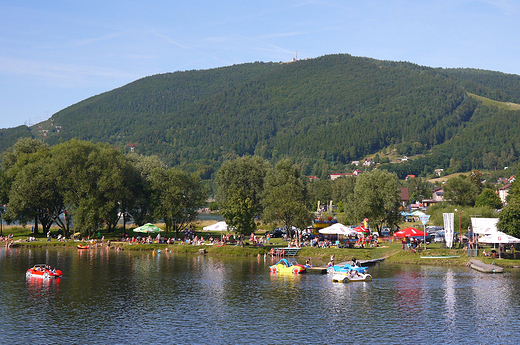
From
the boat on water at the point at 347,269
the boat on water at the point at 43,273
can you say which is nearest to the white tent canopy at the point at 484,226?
the boat on water at the point at 347,269

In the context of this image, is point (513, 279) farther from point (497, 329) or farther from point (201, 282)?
point (201, 282)

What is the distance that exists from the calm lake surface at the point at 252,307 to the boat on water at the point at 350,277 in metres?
0.86

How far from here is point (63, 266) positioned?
56781 millimetres

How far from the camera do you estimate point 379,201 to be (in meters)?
77.9

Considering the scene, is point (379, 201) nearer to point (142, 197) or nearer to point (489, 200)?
point (142, 197)

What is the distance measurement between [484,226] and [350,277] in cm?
2587

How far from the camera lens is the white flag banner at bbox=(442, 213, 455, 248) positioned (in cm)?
6100

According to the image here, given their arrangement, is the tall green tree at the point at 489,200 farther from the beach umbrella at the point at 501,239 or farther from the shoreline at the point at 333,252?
the beach umbrella at the point at 501,239

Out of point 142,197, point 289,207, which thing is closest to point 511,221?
point 289,207

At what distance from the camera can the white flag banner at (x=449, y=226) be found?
6100 cm

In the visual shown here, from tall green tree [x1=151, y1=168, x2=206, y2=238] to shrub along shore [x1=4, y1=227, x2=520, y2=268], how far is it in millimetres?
5521

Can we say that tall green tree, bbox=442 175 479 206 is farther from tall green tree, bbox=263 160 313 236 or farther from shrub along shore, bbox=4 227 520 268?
shrub along shore, bbox=4 227 520 268

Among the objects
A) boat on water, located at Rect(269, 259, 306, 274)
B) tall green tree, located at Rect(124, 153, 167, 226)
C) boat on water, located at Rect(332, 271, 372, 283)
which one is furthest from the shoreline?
boat on water, located at Rect(332, 271, 372, 283)

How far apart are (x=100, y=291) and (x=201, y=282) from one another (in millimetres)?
9416
